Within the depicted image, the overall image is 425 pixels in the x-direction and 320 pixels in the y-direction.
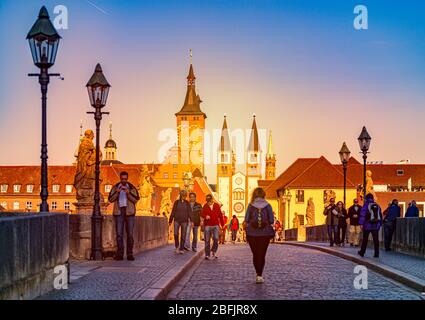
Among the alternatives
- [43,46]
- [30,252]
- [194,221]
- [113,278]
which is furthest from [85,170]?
[30,252]

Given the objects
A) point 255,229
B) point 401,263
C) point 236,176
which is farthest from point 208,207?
point 236,176

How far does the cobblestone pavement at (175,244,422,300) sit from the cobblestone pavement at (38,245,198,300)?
0.64 m

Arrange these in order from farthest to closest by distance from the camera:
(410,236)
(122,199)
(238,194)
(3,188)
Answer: (238,194)
(3,188)
(410,236)
(122,199)

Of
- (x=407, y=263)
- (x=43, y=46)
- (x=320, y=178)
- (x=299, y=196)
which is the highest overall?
(x=43, y=46)

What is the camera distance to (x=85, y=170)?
23.3m

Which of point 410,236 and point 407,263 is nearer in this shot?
point 407,263

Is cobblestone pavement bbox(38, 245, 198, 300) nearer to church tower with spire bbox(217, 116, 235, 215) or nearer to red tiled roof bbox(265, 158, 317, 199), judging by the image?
red tiled roof bbox(265, 158, 317, 199)

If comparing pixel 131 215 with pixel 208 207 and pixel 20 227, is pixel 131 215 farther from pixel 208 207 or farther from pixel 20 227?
pixel 20 227

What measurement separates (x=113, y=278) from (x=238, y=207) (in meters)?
172

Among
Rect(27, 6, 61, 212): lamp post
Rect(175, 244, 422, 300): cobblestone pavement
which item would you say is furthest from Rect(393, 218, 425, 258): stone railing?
Rect(27, 6, 61, 212): lamp post

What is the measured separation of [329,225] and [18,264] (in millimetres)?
21898

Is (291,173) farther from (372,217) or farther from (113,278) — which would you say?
(113,278)

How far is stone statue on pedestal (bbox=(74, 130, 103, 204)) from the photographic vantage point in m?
22.8
